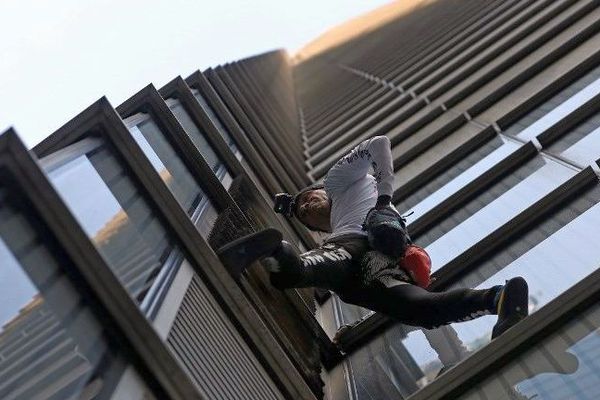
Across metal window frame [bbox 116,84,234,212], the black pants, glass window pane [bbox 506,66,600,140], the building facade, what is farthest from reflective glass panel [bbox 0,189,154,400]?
glass window pane [bbox 506,66,600,140]

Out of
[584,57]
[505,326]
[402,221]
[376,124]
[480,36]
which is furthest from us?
[480,36]

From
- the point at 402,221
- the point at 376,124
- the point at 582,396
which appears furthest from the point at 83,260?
the point at 376,124

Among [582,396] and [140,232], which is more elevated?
[140,232]

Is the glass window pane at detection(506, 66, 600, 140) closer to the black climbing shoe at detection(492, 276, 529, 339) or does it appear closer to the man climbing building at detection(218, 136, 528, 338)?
the man climbing building at detection(218, 136, 528, 338)

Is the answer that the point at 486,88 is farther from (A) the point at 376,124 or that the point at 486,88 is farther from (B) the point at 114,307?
(B) the point at 114,307

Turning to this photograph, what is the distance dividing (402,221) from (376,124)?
26.4 feet

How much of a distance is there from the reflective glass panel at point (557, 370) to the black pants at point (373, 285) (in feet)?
1.72

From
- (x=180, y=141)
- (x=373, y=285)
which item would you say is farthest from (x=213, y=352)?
(x=180, y=141)

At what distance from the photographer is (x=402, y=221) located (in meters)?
4.46

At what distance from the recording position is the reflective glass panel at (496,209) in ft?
16.3

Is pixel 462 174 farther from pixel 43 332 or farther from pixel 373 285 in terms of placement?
pixel 43 332

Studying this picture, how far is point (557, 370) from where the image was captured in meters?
2.99

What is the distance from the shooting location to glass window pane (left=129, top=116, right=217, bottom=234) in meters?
4.36

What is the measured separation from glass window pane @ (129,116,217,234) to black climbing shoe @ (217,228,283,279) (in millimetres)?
532
